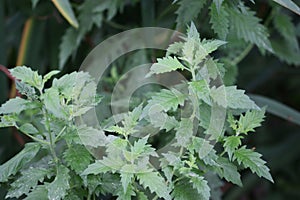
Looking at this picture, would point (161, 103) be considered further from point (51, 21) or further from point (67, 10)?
point (51, 21)

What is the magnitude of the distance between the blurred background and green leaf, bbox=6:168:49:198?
0.30 metres

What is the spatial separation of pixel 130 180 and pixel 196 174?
0.08 metres

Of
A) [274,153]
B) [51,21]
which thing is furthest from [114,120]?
[274,153]

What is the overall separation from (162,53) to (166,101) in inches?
24.1

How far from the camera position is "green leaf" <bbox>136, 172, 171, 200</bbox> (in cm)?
63

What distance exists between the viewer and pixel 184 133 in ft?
2.26

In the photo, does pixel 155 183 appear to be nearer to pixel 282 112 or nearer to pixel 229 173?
pixel 229 173

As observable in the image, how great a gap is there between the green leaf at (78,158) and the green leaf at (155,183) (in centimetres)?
9

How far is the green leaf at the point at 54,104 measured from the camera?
2.17 feet

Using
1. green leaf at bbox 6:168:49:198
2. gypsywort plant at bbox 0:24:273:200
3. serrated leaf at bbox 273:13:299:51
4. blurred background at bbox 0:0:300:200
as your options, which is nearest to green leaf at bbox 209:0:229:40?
blurred background at bbox 0:0:300:200

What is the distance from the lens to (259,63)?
175cm

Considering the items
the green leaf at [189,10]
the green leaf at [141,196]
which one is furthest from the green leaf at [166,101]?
the green leaf at [189,10]

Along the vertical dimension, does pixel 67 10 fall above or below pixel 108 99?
above

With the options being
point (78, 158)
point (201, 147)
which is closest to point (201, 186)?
point (201, 147)
